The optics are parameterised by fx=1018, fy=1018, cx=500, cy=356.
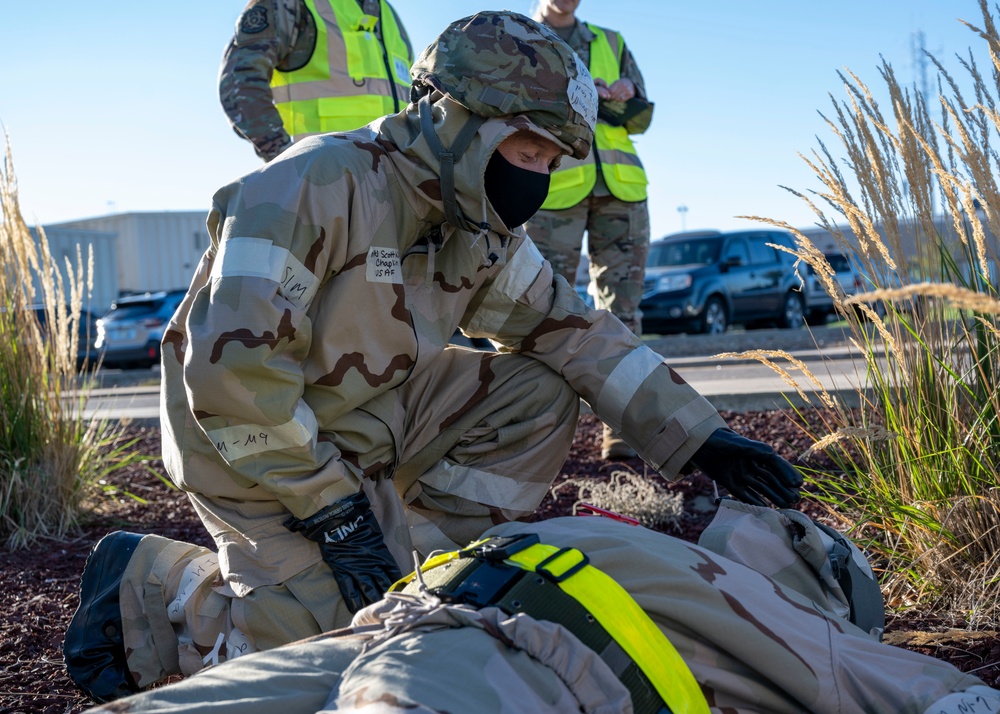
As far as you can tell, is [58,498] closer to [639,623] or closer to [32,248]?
[32,248]

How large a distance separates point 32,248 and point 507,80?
2408mm

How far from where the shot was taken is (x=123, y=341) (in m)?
16.3

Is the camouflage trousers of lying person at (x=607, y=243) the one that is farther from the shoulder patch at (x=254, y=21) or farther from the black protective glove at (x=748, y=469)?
the black protective glove at (x=748, y=469)

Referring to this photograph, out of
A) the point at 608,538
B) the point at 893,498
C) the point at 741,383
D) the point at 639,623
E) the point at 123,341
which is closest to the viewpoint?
the point at 639,623

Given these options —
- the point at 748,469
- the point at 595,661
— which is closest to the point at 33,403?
the point at 748,469

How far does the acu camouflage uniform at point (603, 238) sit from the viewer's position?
4.48 meters

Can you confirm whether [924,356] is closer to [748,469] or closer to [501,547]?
[748,469]

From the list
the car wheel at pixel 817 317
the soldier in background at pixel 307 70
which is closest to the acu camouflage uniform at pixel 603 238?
the soldier in background at pixel 307 70

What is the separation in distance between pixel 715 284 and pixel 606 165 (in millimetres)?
10132

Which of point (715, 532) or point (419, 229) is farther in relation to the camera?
point (419, 229)

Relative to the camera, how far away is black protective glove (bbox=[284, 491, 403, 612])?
2203mm

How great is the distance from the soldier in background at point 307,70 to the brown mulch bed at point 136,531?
157 cm

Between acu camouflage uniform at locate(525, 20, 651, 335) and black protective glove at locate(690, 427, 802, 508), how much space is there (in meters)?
1.94

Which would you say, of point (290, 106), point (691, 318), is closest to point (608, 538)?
point (290, 106)
